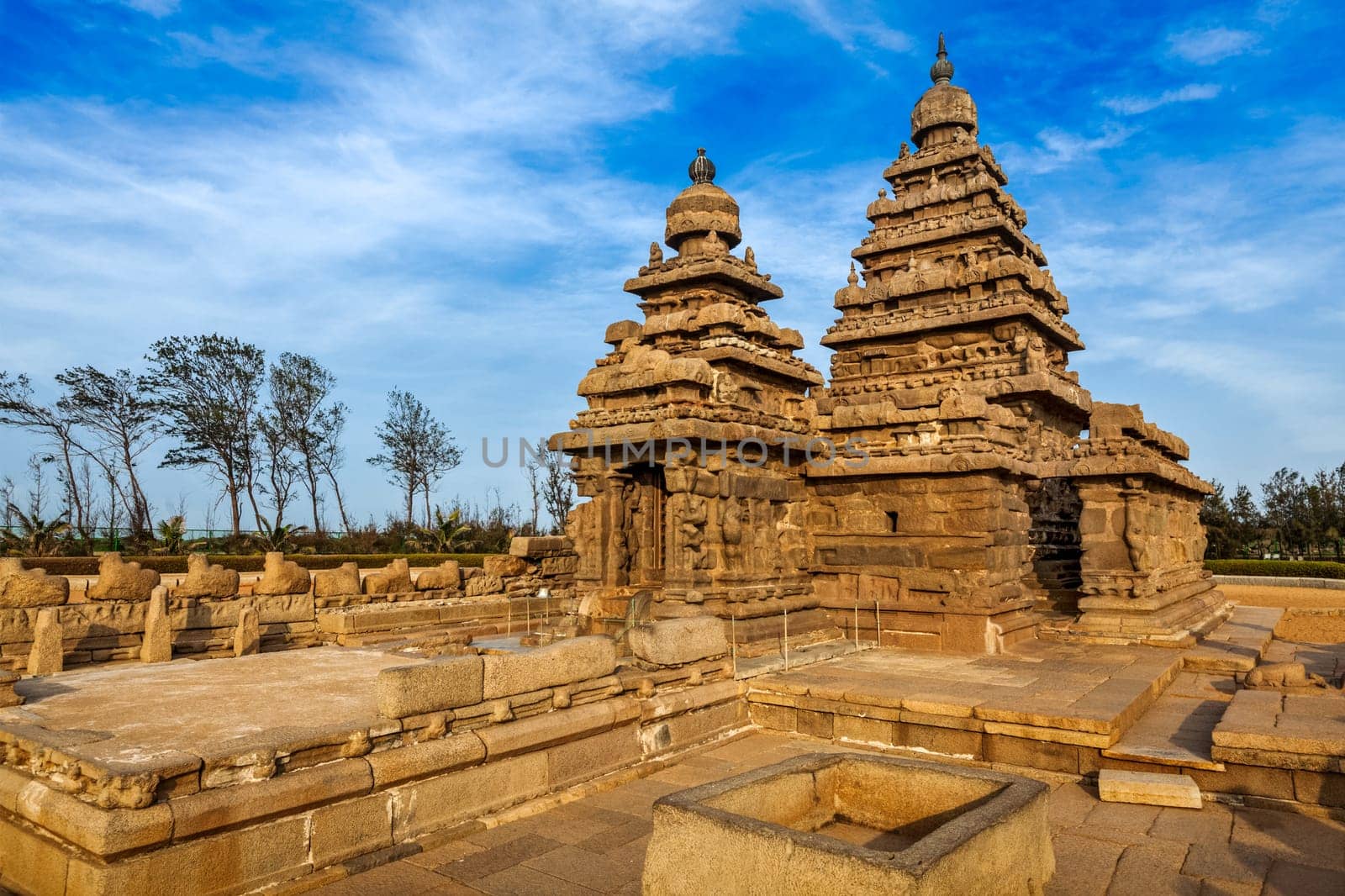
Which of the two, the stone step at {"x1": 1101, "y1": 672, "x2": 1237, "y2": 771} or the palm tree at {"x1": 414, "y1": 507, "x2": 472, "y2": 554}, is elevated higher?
the palm tree at {"x1": 414, "y1": 507, "x2": 472, "y2": 554}

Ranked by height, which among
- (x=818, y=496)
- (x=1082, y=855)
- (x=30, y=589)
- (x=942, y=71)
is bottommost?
(x=1082, y=855)

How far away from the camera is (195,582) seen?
11.6 metres

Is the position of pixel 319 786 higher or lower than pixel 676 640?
lower

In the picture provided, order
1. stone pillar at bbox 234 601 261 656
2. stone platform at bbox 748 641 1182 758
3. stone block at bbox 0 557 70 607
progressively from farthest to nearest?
stone pillar at bbox 234 601 261 656 → stone block at bbox 0 557 70 607 → stone platform at bbox 748 641 1182 758

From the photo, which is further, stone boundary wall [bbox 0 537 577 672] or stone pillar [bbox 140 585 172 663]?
stone pillar [bbox 140 585 172 663]

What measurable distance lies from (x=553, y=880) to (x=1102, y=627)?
343 inches

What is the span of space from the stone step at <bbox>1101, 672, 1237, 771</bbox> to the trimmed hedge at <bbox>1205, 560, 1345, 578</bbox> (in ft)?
58.1

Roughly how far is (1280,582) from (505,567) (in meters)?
20.5

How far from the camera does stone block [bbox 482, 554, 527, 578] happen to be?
1542 cm

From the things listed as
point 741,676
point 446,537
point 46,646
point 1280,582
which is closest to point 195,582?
point 46,646

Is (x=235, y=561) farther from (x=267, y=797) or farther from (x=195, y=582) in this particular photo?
(x=267, y=797)

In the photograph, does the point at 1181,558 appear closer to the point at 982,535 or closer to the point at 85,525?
the point at 982,535

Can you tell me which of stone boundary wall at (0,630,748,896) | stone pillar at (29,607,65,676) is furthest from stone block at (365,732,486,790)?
stone pillar at (29,607,65,676)

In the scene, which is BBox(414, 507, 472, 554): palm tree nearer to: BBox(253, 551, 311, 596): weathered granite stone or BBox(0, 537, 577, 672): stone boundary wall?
BBox(0, 537, 577, 672): stone boundary wall
